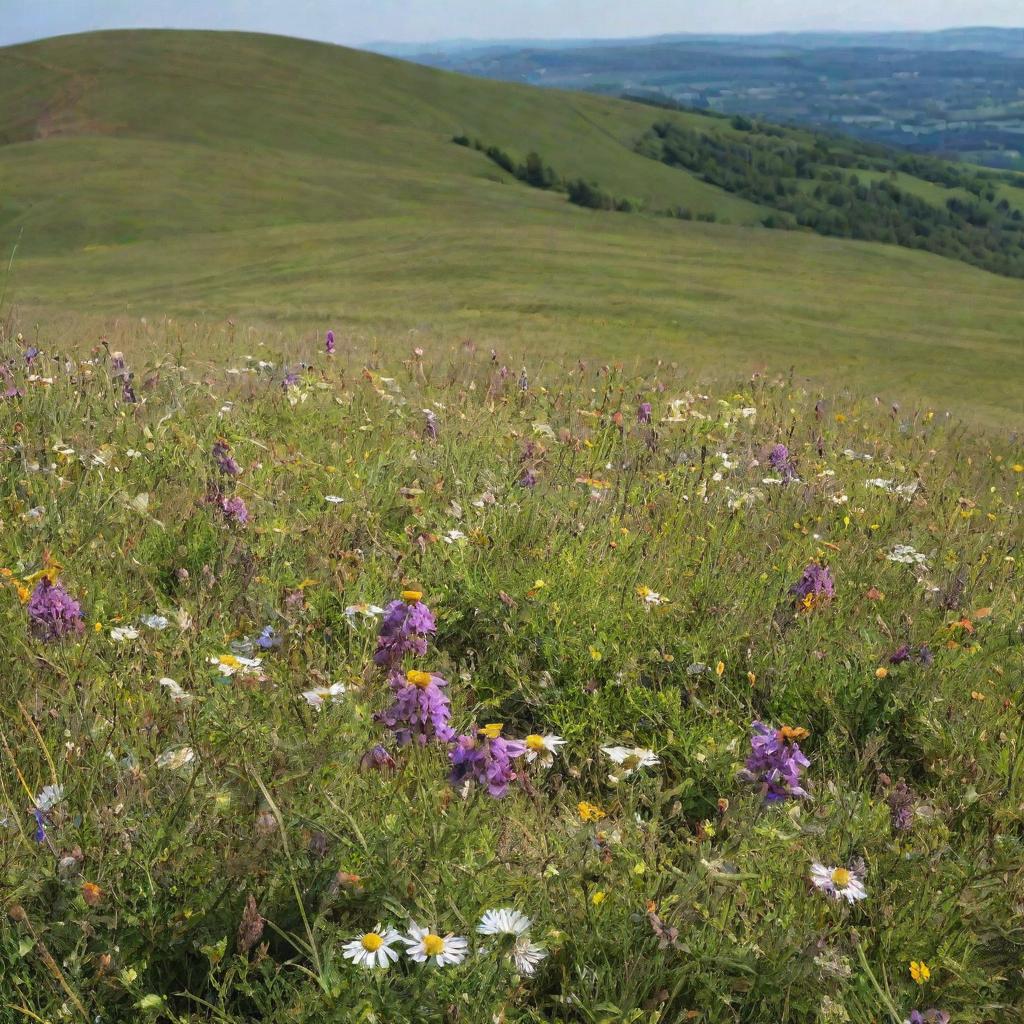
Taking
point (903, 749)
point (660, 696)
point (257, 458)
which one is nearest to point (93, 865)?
point (660, 696)

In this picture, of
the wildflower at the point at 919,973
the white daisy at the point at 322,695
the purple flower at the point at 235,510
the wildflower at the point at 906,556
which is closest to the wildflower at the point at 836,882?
the wildflower at the point at 919,973

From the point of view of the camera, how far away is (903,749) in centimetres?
416

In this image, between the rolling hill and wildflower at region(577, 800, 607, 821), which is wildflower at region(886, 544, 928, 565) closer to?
wildflower at region(577, 800, 607, 821)

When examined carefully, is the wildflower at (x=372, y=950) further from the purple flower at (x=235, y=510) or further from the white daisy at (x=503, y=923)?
the purple flower at (x=235, y=510)

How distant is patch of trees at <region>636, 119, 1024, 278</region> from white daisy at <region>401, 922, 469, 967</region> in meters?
145

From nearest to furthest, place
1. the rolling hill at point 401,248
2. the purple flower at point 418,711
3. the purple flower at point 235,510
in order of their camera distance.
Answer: the purple flower at point 418,711
the purple flower at point 235,510
the rolling hill at point 401,248

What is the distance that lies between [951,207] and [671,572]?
20502 centimetres

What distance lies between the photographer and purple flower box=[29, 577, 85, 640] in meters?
3.49

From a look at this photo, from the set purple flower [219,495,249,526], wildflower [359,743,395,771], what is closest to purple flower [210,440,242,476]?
purple flower [219,495,249,526]

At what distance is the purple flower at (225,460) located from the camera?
5.40 m

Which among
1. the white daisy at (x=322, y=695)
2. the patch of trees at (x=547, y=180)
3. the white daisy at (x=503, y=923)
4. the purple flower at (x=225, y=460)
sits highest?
the patch of trees at (x=547, y=180)

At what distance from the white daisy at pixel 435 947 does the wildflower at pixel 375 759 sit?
0.75m

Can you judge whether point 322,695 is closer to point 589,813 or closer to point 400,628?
point 400,628

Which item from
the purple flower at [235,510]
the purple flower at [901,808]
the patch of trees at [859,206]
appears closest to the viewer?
the purple flower at [901,808]
